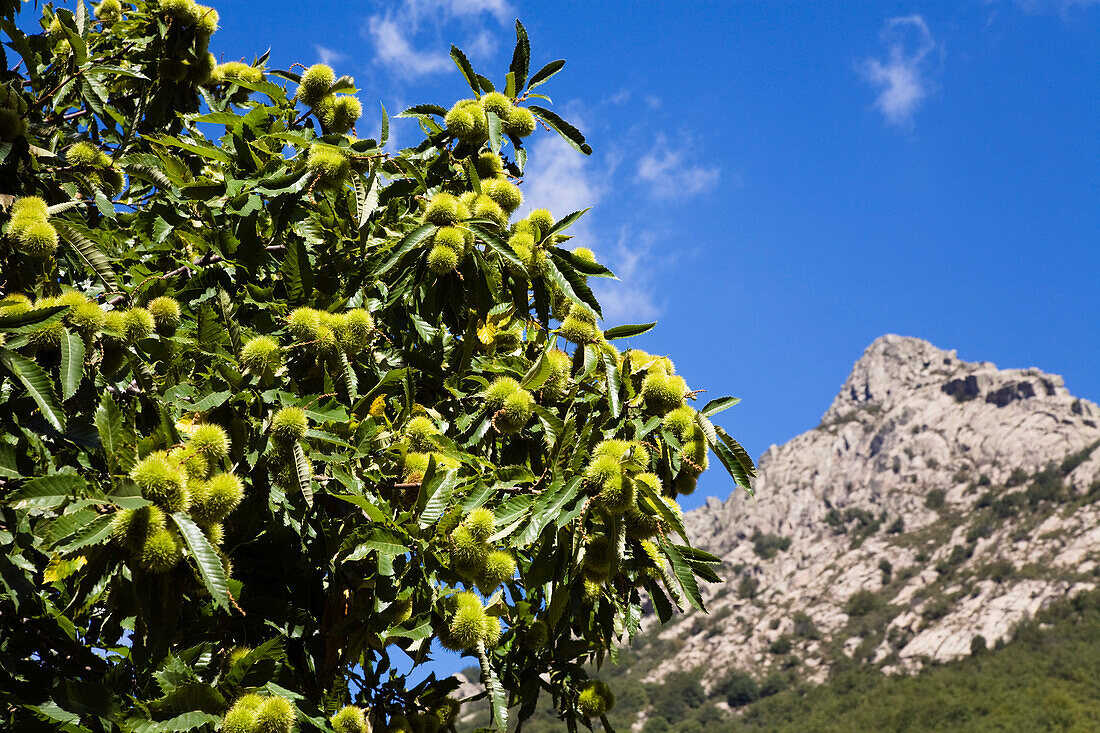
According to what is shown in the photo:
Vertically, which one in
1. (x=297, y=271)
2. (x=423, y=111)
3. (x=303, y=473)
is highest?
(x=423, y=111)

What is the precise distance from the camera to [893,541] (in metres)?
97.2

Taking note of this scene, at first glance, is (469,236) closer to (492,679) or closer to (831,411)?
(492,679)

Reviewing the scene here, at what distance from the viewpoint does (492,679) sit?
319cm

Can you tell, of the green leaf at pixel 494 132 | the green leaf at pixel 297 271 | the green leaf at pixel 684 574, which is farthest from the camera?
the green leaf at pixel 494 132

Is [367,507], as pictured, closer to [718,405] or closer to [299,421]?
[299,421]

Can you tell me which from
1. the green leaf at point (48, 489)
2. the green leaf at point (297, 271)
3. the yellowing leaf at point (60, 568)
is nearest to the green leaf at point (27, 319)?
the green leaf at point (48, 489)

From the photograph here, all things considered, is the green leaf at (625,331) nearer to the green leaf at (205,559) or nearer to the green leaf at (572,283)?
the green leaf at (572,283)

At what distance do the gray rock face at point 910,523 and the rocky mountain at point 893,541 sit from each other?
0.63 feet

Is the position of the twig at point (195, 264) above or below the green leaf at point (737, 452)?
above

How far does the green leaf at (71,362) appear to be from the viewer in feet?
7.80

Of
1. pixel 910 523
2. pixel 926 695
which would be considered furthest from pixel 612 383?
pixel 910 523

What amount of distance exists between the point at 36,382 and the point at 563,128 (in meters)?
2.24

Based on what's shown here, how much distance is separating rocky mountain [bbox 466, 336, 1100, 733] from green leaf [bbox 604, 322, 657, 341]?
59.2 metres

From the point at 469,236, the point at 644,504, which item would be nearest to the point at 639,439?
the point at 644,504
